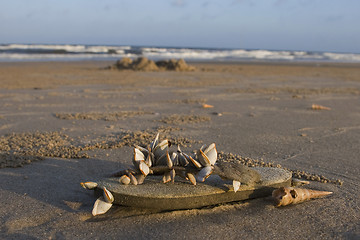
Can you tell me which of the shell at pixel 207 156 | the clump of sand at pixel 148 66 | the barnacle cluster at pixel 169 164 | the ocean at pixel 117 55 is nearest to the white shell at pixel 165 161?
the barnacle cluster at pixel 169 164

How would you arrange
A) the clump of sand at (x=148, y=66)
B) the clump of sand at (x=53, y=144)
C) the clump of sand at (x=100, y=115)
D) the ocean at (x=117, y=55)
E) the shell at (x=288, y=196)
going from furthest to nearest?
1. the ocean at (x=117, y=55)
2. the clump of sand at (x=148, y=66)
3. the clump of sand at (x=100, y=115)
4. the clump of sand at (x=53, y=144)
5. the shell at (x=288, y=196)

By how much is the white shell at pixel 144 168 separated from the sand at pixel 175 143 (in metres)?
0.32

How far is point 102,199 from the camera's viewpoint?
2.80m

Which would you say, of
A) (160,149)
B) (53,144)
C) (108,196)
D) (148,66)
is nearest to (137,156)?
(160,149)

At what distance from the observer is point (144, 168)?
2854 mm

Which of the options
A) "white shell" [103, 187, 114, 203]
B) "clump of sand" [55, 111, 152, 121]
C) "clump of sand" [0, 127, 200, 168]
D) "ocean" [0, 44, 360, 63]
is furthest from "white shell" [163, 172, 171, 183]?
"ocean" [0, 44, 360, 63]

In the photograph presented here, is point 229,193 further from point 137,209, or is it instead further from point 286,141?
point 286,141

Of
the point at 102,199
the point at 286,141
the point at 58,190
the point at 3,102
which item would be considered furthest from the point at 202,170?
the point at 3,102

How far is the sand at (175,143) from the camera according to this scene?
2.70 m

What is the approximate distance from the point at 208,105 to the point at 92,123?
3.06m

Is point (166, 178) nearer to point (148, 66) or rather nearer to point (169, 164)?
point (169, 164)

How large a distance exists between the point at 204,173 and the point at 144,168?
1.61 feet

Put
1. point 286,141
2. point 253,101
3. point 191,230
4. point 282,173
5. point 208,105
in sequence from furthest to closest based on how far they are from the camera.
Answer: point 253,101 → point 208,105 → point 286,141 → point 282,173 → point 191,230

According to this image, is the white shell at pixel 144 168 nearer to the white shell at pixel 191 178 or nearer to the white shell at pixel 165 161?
the white shell at pixel 165 161
